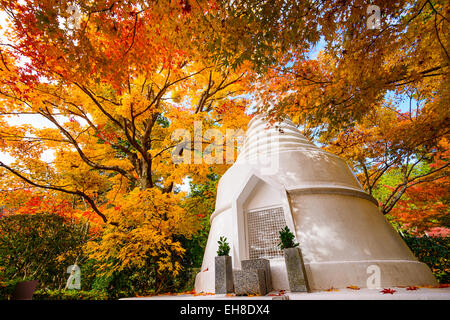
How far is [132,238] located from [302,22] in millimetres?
Result: 8670

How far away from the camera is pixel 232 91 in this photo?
14164 millimetres

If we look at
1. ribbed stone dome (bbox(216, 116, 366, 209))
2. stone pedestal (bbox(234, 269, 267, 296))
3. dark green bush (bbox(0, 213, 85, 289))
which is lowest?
stone pedestal (bbox(234, 269, 267, 296))

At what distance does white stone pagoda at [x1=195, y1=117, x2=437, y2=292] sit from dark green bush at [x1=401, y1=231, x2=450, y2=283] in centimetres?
400

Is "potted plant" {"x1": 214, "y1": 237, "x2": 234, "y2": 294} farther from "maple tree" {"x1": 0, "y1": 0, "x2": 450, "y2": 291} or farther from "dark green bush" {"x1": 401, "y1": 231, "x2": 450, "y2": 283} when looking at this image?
"dark green bush" {"x1": 401, "y1": 231, "x2": 450, "y2": 283}

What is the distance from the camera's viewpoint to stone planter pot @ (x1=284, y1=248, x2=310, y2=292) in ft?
19.1

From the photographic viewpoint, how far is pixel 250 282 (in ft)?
19.8

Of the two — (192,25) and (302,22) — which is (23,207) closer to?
(192,25)

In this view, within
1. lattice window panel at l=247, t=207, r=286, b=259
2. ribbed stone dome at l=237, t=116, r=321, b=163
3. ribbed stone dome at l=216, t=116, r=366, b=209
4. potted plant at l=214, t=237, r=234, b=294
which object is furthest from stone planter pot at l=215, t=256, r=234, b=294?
ribbed stone dome at l=237, t=116, r=321, b=163

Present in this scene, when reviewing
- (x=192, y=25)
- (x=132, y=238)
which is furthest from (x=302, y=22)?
(x=132, y=238)

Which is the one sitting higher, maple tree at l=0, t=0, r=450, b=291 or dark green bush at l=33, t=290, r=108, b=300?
maple tree at l=0, t=0, r=450, b=291

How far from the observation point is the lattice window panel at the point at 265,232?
25.6ft

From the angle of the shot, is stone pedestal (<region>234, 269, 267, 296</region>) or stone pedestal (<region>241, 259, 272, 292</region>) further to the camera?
stone pedestal (<region>241, 259, 272, 292</region>)

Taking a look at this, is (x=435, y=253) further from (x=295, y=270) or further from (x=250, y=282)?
(x=250, y=282)

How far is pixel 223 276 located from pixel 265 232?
2.28 metres
